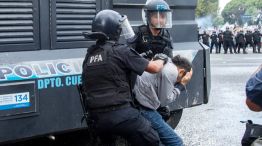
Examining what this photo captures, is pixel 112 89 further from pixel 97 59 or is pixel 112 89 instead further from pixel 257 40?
pixel 257 40

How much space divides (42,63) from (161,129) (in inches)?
43.2

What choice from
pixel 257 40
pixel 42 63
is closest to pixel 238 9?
pixel 257 40

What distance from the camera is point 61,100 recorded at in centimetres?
424

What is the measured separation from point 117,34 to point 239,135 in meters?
3.39

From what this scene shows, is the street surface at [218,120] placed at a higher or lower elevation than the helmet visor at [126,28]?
lower

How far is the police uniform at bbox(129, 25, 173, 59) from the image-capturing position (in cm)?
416

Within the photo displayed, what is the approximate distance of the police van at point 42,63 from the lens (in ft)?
12.8

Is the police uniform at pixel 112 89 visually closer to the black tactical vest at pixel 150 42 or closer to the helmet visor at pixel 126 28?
the helmet visor at pixel 126 28

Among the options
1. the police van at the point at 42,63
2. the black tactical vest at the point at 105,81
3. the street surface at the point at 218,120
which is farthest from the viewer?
the street surface at the point at 218,120

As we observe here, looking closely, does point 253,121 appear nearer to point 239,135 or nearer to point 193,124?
point 239,135

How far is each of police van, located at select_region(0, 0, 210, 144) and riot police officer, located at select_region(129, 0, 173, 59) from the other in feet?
1.89

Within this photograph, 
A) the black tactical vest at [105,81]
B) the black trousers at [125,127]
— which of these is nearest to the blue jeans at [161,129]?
the black trousers at [125,127]

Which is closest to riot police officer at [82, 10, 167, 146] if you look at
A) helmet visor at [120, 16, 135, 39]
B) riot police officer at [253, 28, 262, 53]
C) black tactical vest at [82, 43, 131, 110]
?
black tactical vest at [82, 43, 131, 110]

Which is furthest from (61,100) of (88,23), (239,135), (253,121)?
(239,135)
